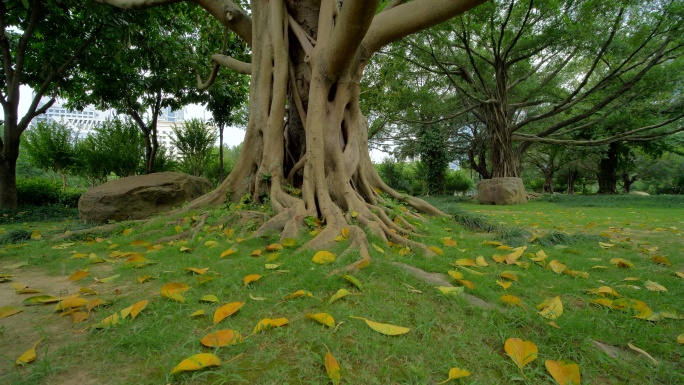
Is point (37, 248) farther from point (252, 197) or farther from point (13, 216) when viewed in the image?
point (13, 216)

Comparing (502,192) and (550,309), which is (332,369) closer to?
(550,309)

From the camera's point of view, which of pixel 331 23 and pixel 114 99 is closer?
pixel 331 23

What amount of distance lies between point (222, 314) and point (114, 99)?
44.4ft

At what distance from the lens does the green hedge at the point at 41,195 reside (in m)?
10.3

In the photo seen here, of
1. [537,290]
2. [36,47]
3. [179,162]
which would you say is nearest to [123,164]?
[179,162]

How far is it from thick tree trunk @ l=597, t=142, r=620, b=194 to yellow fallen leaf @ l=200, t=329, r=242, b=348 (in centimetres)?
2415

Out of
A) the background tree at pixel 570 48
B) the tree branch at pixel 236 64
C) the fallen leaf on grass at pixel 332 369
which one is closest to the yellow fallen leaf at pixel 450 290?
the fallen leaf on grass at pixel 332 369

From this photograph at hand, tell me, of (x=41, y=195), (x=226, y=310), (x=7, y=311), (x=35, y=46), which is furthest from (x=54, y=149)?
(x=226, y=310)

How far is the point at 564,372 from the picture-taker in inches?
48.4

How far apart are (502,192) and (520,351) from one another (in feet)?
40.4

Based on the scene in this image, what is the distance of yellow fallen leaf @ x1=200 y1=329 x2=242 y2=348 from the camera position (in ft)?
4.14

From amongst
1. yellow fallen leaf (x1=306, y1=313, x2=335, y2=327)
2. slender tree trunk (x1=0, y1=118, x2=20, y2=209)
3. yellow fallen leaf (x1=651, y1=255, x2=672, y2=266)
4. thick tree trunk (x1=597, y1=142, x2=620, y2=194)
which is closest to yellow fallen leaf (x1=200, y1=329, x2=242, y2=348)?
yellow fallen leaf (x1=306, y1=313, x2=335, y2=327)

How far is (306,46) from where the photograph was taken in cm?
450

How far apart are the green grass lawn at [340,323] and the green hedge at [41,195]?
1047cm
